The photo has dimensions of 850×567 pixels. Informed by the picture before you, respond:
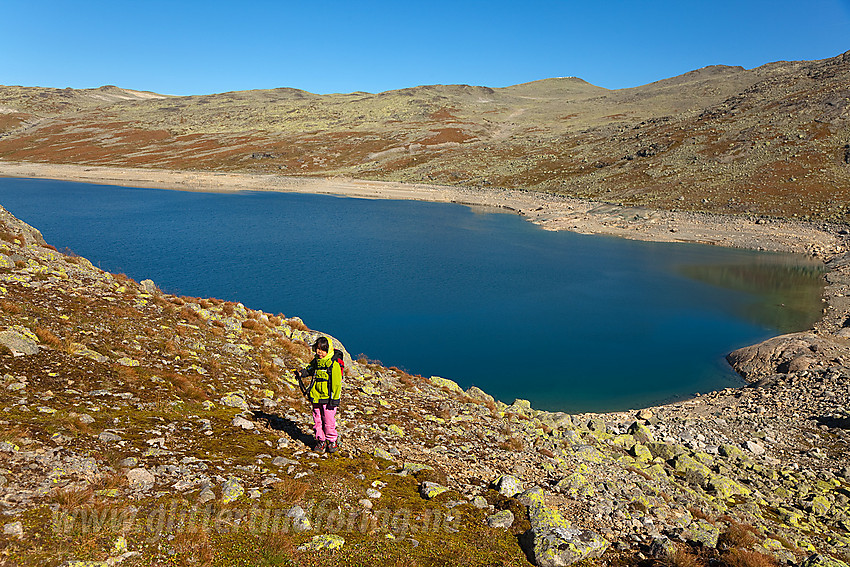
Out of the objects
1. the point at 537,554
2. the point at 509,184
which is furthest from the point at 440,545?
the point at 509,184

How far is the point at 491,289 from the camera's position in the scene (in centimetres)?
4691

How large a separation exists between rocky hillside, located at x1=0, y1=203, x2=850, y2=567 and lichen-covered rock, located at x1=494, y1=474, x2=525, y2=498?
30 millimetres

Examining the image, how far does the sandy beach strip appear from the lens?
65562 millimetres

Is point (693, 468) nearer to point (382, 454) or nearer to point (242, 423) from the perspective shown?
point (382, 454)

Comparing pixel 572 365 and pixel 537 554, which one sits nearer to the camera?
pixel 537 554

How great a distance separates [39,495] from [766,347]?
3367 centimetres

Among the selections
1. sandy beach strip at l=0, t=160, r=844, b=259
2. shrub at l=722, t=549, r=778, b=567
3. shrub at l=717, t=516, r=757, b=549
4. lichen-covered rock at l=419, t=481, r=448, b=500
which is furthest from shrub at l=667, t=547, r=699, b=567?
sandy beach strip at l=0, t=160, r=844, b=259

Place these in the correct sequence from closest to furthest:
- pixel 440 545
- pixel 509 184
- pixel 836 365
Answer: pixel 440 545, pixel 836 365, pixel 509 184

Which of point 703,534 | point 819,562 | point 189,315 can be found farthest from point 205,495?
point 819,562

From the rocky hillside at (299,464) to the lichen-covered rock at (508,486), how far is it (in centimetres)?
3

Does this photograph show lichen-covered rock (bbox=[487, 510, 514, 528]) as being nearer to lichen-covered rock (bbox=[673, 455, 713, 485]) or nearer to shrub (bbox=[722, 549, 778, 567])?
shrub (bbox=[722, 549, 778, 567])

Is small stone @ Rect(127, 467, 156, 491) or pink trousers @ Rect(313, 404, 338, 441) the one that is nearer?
small stone @ Rect(127, 467, 156, 491)

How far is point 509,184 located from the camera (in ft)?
366

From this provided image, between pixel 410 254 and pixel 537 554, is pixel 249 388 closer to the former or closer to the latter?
pixel 537 554
